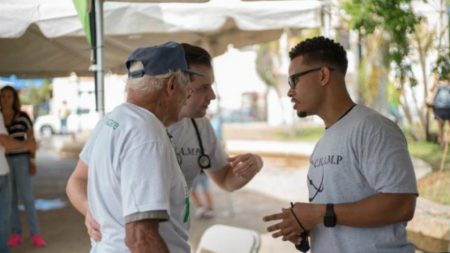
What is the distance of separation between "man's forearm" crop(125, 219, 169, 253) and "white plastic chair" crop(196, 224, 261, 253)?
1467 millimetres

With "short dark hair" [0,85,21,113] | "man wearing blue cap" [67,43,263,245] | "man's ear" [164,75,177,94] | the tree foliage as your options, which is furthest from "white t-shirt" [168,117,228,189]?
"short dark hair" [0,85,21,113]

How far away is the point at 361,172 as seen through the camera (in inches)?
83.9

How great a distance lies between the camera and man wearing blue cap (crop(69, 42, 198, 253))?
5.60ft

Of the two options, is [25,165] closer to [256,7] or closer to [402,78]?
[256,7]

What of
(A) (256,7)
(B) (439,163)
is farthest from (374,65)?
(A) (256,7)

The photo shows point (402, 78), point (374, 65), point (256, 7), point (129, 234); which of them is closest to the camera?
point (129, 234)

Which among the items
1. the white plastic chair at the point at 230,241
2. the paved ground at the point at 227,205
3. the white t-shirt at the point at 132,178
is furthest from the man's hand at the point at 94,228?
the paved ground at the point at 227,205

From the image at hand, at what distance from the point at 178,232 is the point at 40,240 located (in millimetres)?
4921

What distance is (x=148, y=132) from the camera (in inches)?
69.3

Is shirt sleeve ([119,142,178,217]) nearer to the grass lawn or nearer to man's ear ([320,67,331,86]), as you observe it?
man's ear ([320,67,331,86])

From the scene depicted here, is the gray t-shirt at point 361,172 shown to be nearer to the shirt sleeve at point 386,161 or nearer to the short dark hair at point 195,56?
the shirt sleeve at point 386,161

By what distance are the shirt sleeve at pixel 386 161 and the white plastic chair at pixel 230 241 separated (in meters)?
1.18

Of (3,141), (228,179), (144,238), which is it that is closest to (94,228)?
(144,238)

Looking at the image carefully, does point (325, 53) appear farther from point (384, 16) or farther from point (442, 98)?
point (442, 98)
